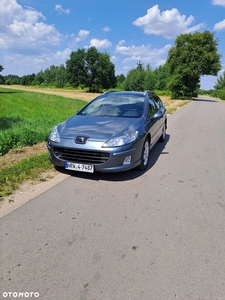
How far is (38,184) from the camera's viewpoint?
3867 mm

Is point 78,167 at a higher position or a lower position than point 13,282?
higher

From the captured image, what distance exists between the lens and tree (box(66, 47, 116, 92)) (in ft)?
202

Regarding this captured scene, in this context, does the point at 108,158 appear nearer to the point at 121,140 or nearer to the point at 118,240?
the point at 121,140

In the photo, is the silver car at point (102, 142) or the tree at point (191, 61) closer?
the silver car at point (102, 142)

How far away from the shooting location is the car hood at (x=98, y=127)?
395 cm

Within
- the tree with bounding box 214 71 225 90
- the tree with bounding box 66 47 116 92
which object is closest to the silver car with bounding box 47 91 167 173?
the tree with bounding box 66 47 116 92

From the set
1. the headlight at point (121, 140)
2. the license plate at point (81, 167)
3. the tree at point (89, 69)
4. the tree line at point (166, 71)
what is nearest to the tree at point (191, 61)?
the tree line at point (166, 71)

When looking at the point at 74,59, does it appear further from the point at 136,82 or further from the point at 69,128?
the point at 69,128

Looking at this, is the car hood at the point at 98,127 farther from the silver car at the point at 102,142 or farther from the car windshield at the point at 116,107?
the car windshield at the point at 116,107

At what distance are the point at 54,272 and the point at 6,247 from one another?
679 millimetres

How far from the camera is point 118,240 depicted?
2.53 meters

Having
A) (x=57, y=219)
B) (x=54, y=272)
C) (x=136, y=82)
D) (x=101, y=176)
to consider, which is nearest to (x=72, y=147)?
(x=101, y=176)

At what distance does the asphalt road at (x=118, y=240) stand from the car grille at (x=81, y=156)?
41cm

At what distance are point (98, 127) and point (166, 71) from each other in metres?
71.3
